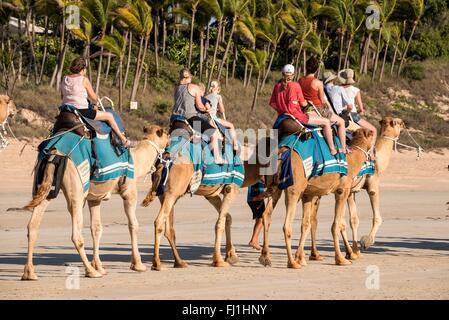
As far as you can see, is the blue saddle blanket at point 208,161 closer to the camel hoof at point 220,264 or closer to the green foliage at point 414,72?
the camel hoof at point 220,264

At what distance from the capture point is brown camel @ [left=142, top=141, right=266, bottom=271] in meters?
18.0

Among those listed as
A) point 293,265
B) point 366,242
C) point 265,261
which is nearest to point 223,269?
point 265,261

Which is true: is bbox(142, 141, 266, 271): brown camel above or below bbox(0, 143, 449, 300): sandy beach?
above

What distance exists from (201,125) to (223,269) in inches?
85.2

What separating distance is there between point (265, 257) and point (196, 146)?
1945 millimetres

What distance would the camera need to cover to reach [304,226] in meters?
19.2

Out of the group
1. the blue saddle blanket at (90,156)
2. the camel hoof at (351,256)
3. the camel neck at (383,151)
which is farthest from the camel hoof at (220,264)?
the camel neck at (383,151)

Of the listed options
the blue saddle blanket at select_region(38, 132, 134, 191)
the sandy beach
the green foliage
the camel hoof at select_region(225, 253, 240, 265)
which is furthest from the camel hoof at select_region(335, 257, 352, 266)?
the green foliage

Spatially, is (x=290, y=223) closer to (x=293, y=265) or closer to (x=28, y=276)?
(x=293, y=265)

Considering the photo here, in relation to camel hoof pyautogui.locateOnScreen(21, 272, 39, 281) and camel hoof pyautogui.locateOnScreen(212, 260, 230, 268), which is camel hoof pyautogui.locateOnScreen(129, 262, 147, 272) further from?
camel hoof pyautogui.locateOnScreen(21, 272, 39, 281)

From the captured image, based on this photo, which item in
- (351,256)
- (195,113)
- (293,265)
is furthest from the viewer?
(351,256)

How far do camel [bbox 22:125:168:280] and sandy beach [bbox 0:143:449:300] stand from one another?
28cm
